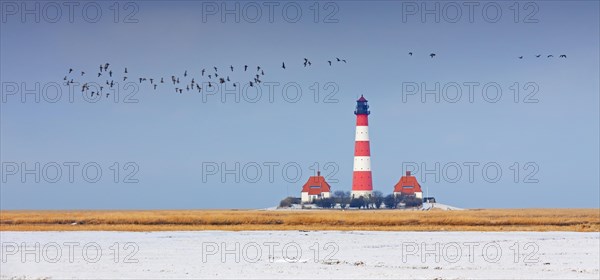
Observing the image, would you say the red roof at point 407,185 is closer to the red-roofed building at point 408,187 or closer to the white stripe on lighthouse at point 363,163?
the red-roofed building at point 408,187

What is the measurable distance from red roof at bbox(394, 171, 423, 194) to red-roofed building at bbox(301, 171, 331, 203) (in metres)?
7.07

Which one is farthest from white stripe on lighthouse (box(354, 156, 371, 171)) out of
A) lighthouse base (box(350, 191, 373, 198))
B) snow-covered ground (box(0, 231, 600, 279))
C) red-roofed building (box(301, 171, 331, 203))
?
snow-covered ground (box(0, 231, 600, 279))

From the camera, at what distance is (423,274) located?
22297mm

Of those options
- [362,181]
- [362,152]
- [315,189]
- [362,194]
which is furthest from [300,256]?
[315,189]

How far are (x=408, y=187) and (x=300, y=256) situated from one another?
70.1 meters

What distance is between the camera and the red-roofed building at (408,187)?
311 feet

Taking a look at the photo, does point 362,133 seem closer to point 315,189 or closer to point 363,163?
point 363,163

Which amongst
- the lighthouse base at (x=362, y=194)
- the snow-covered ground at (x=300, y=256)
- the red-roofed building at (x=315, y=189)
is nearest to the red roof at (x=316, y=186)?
the red-roofed building at (x=315, y=189)

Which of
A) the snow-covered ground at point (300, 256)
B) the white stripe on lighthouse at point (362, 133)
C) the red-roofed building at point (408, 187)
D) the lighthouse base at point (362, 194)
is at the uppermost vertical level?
the white stripe on lighthouse at point (362, 133)

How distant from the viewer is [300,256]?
87.1 ft

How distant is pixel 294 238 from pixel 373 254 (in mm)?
7766

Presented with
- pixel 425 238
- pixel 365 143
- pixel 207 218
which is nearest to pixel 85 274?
pixel 425 238

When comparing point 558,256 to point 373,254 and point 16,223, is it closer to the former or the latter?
point 373,254

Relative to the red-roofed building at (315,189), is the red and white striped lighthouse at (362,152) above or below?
above
